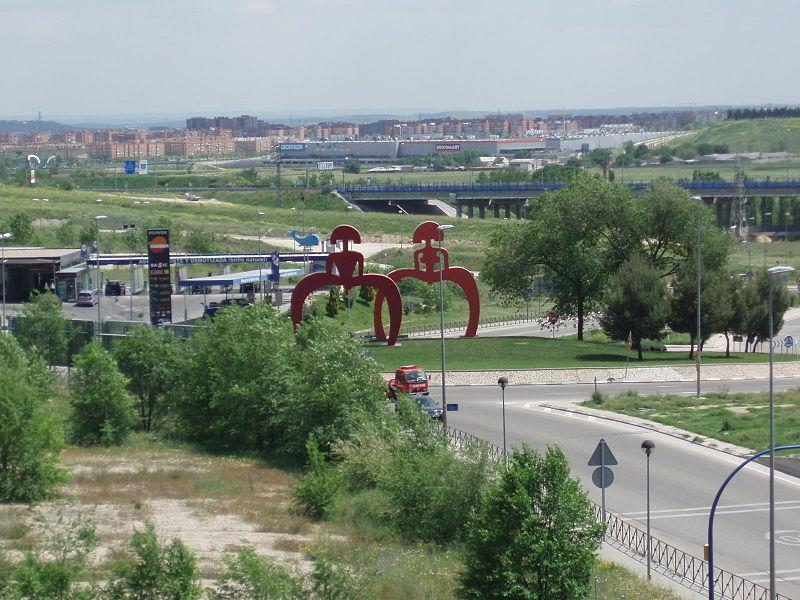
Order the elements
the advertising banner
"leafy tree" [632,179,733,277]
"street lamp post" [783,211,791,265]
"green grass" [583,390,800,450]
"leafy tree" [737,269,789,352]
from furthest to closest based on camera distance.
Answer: "street lamp post" [783,211,791,265] < "leafy tree" [632,179,733,277] < "leafy tree" [737,269,789,352] < the advertising banner < "green grass" [583,390,800,450]

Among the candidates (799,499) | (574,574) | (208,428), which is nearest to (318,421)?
(208,428)

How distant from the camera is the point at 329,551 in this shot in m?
22.1

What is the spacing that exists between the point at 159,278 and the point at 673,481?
2266 centimetres

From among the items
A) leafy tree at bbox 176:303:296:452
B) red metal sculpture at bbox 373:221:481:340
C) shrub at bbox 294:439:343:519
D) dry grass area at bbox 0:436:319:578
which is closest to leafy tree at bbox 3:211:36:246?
red metal sculpture at bbox 373:221:481:340

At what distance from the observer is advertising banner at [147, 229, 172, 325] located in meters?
44.9

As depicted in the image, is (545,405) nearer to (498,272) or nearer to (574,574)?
(498,272)

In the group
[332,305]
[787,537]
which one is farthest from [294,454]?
[332,305]

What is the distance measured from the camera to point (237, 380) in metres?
34.5

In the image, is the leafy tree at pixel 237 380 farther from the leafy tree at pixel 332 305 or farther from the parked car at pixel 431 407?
the leafy tree at pixel 332 305

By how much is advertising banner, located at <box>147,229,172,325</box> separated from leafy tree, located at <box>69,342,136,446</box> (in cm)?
972

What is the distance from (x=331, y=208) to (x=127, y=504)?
114495 millimetres

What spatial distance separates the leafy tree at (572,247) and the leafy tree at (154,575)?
38873mm

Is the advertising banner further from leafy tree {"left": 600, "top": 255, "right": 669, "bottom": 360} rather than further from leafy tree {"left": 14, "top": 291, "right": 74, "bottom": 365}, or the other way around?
leafy tree {"left": 600, "top": 255, "right": 669, "bottom": 360}

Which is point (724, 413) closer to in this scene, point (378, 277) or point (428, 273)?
point (378, 277)
